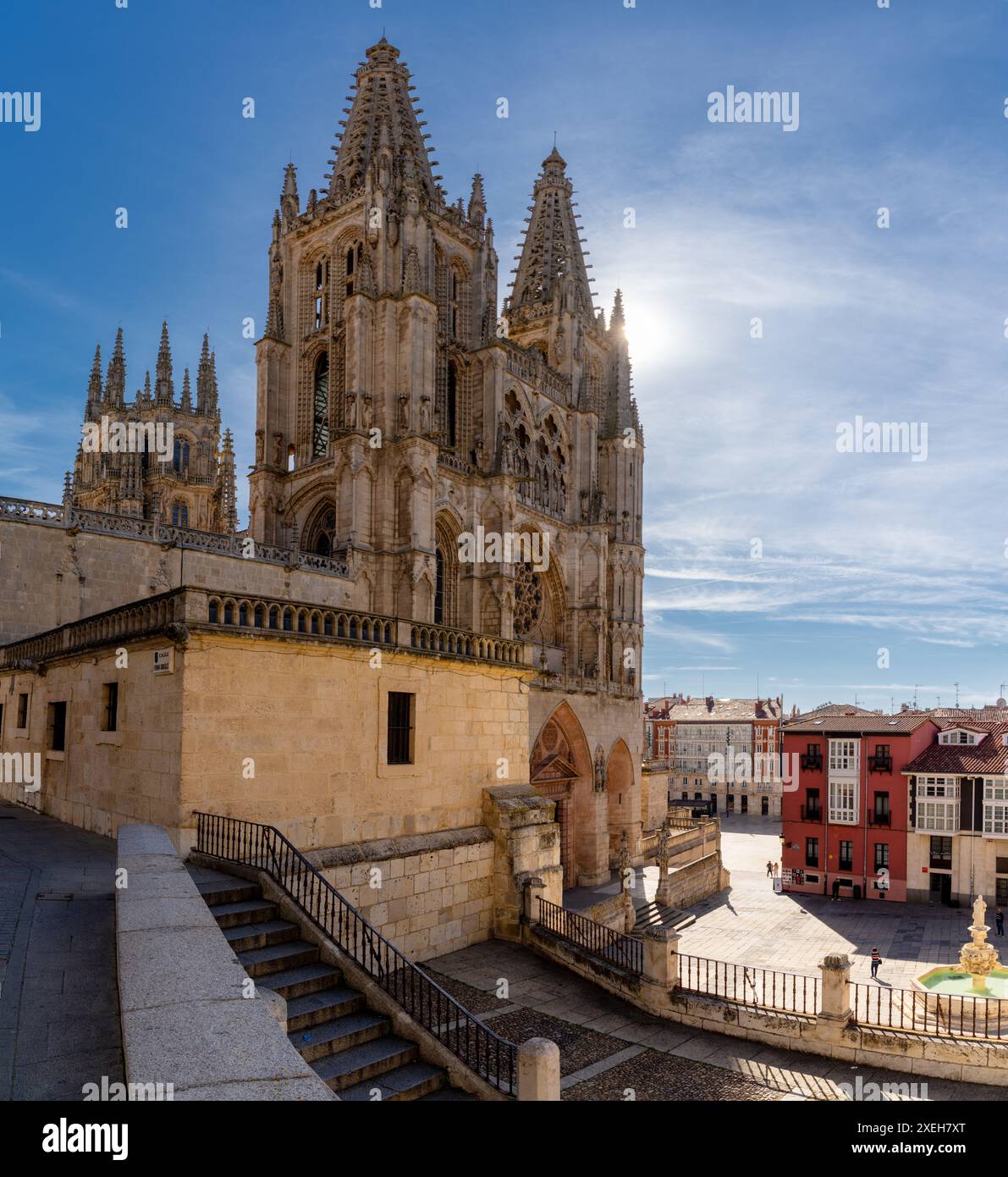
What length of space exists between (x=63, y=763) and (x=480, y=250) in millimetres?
33688

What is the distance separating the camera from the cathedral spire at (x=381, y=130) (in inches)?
1463

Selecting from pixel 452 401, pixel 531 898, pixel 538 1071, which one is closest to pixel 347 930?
pixel 538 1071

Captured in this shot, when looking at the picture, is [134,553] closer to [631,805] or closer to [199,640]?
[199,640]

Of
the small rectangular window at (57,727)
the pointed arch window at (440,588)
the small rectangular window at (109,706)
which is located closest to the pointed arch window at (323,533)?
the pointed arch window at (440,588)

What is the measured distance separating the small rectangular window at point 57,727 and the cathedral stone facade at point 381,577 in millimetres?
86

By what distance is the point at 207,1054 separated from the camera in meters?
4.04

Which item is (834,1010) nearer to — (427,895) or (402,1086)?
(427,895)

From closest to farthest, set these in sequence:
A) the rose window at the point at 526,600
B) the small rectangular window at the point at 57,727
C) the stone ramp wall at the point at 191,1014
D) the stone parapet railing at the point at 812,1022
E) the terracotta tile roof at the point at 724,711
→ the stone ramp wall at the point at 191,1014, the stone parapet railing at the point at 812,1022, the small rectangular window at the point at 57,727, the rose window at the point at 526,600, the terracotta tile roof at the point at 724,711

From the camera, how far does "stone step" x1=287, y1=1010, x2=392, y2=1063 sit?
755 cm

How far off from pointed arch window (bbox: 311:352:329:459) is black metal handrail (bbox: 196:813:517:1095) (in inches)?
1136

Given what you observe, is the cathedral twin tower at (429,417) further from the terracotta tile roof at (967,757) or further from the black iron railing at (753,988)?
the black iron railing at (753,988)

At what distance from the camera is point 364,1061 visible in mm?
7656

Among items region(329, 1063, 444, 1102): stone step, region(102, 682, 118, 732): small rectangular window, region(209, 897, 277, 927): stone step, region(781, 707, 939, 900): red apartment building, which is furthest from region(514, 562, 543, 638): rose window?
region(329, 1063, 444, 1102): stone step

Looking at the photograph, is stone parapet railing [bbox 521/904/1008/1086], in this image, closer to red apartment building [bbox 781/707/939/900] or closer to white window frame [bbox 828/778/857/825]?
red apartment building [bbox 781/707/939/900]
